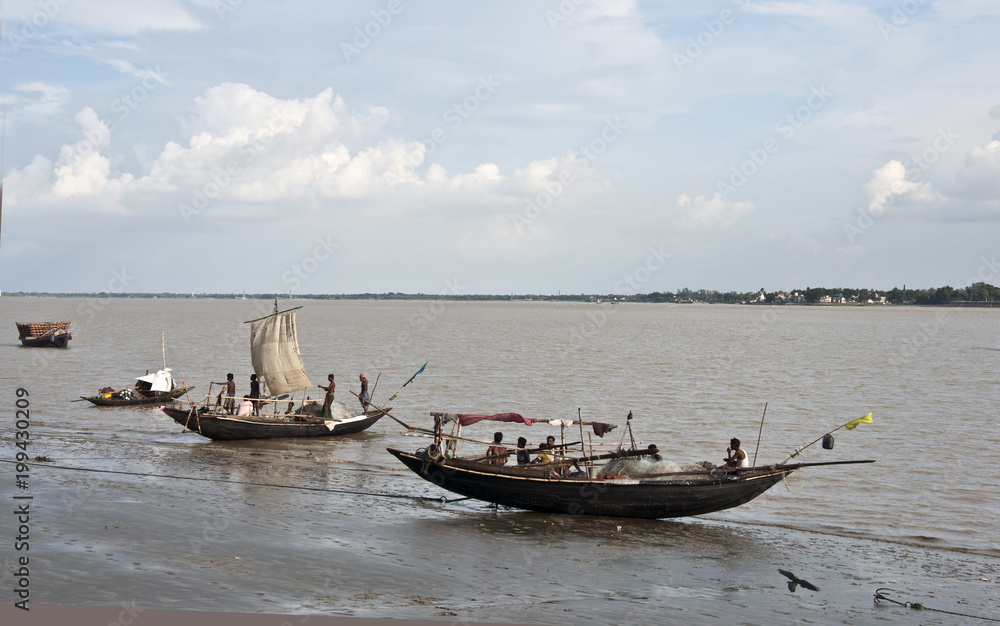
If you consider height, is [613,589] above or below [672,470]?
below

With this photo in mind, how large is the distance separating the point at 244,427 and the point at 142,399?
8.66 metres

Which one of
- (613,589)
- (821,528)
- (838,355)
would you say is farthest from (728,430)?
(838,355)

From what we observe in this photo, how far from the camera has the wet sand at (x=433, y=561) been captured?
463 inches

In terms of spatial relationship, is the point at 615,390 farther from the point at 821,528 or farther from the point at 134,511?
the point at 134,511

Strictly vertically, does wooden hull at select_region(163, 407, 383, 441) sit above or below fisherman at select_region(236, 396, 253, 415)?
below

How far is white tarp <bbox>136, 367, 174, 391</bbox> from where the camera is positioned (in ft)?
104

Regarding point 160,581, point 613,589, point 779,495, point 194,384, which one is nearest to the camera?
point 160,581

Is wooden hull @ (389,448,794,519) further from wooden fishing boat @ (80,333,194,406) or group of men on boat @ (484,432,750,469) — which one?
wooden fishing boat @ (80,333,194,406)

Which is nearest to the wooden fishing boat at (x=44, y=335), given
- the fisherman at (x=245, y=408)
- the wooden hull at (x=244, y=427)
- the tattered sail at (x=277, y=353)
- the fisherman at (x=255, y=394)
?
the tattered sail at (x=277, y=353)

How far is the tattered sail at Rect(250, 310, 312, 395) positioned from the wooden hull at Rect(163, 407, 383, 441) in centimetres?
254

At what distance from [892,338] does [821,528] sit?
8322cm

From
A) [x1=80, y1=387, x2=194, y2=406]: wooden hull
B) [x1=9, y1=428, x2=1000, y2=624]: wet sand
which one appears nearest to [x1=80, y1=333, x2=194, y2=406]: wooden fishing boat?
[x1=80, y1=387, x2=194, y2=406]: wooden hull

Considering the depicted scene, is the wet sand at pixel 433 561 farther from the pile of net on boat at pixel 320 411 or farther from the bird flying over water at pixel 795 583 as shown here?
the pile of net on boat at pixel 320 411

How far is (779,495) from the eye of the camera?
19.9m
